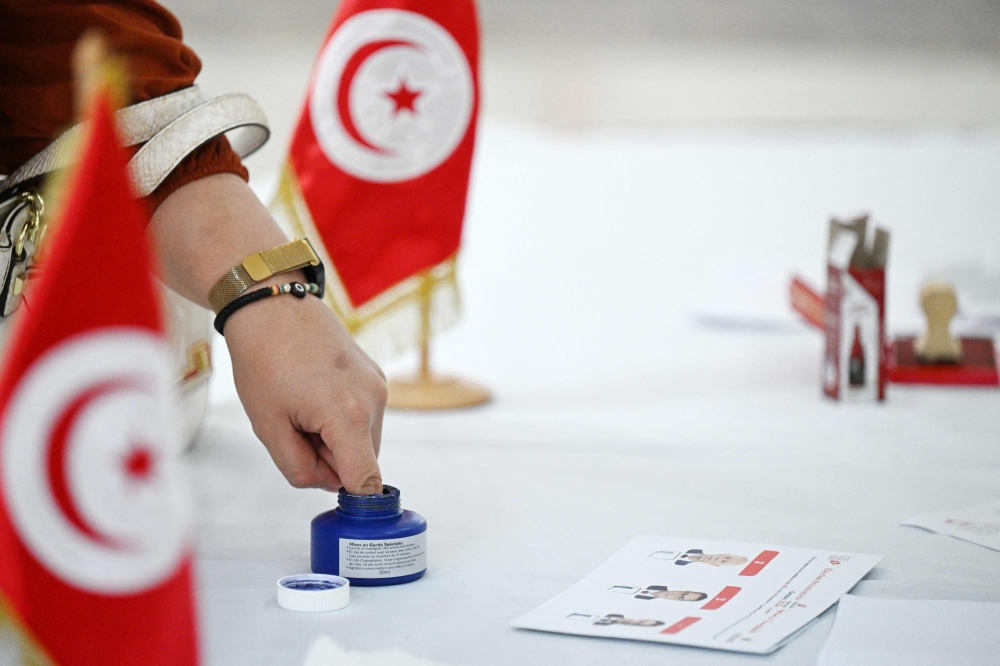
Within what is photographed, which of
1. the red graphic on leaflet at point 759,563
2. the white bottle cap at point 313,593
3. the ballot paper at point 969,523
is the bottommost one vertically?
the white bottle cap at point 313,593

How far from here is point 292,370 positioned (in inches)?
31.3

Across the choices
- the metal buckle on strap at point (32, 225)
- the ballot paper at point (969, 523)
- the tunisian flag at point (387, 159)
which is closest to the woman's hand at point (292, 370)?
the metal buckle on strap at point (32, 225)

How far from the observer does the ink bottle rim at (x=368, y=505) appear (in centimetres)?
81

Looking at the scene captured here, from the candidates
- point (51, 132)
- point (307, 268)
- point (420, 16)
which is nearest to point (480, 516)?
point (307, 268)

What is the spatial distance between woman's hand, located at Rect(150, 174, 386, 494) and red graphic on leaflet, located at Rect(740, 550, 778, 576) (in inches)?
11.7

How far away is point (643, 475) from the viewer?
1.18 meters

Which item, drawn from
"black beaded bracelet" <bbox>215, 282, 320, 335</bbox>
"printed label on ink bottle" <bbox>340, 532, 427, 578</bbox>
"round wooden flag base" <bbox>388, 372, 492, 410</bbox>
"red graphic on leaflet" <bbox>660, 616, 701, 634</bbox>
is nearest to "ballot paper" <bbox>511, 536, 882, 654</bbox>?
"red graphic on leaflet" <bbox>660, 616, 701, 634</bbox>

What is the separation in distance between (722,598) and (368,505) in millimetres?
272

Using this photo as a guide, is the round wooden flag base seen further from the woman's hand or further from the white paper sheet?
the white paper sheet

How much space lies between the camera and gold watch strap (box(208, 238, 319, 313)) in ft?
2.72

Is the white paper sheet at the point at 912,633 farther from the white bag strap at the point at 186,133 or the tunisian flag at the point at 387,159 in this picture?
the tunisian flag at the point at 387,159

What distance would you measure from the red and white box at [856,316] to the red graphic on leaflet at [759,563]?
2.31 feet

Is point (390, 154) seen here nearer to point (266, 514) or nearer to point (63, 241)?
point (266, 514)

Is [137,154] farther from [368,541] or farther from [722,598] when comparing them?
[722,598]
